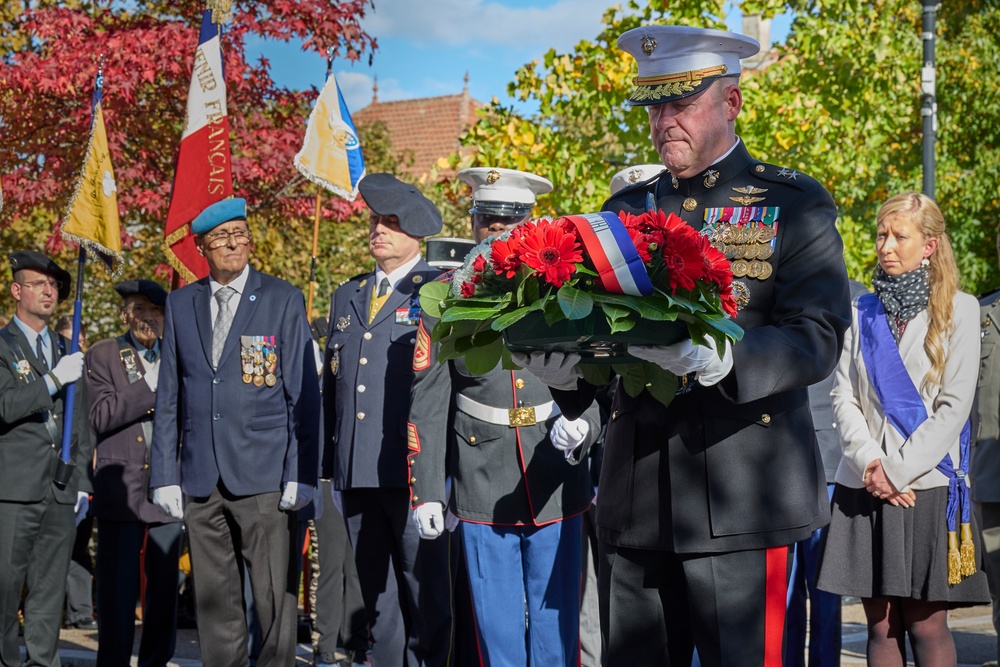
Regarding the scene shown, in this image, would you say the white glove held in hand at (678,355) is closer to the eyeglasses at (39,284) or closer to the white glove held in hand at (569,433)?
the white glove held in hand at (569,433)

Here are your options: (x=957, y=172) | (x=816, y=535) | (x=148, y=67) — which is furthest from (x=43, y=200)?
(x=957, y=172)

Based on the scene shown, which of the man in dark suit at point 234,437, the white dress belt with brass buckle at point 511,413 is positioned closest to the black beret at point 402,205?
the man in dark suit at point 234,437

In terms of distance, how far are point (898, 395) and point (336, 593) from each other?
4070mm

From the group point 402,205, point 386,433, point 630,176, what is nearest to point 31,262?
point 402,205

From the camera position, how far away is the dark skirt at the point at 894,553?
5102 millimetres

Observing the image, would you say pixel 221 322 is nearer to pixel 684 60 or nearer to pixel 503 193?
pixel 503 193

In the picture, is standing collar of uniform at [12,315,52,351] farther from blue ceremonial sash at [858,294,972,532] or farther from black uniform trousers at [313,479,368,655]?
blue ceremonial sash at [858,294,972,532]

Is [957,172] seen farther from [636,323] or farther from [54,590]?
[636,323]

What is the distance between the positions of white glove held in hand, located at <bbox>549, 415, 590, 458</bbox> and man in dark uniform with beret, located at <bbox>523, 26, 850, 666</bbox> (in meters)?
1.30

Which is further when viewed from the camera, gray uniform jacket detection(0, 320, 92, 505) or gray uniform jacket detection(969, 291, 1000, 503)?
gray uniform jacket detection(0, 320, 92, 505)

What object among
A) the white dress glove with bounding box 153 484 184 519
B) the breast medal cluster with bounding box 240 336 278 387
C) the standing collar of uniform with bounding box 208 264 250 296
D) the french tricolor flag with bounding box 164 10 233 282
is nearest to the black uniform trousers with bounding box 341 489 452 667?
the breast medal cluster with bounding box 240 336 278 387

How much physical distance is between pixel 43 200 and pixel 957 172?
13834mm

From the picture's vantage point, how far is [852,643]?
795cm

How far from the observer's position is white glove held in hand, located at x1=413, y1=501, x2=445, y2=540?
5227mm
